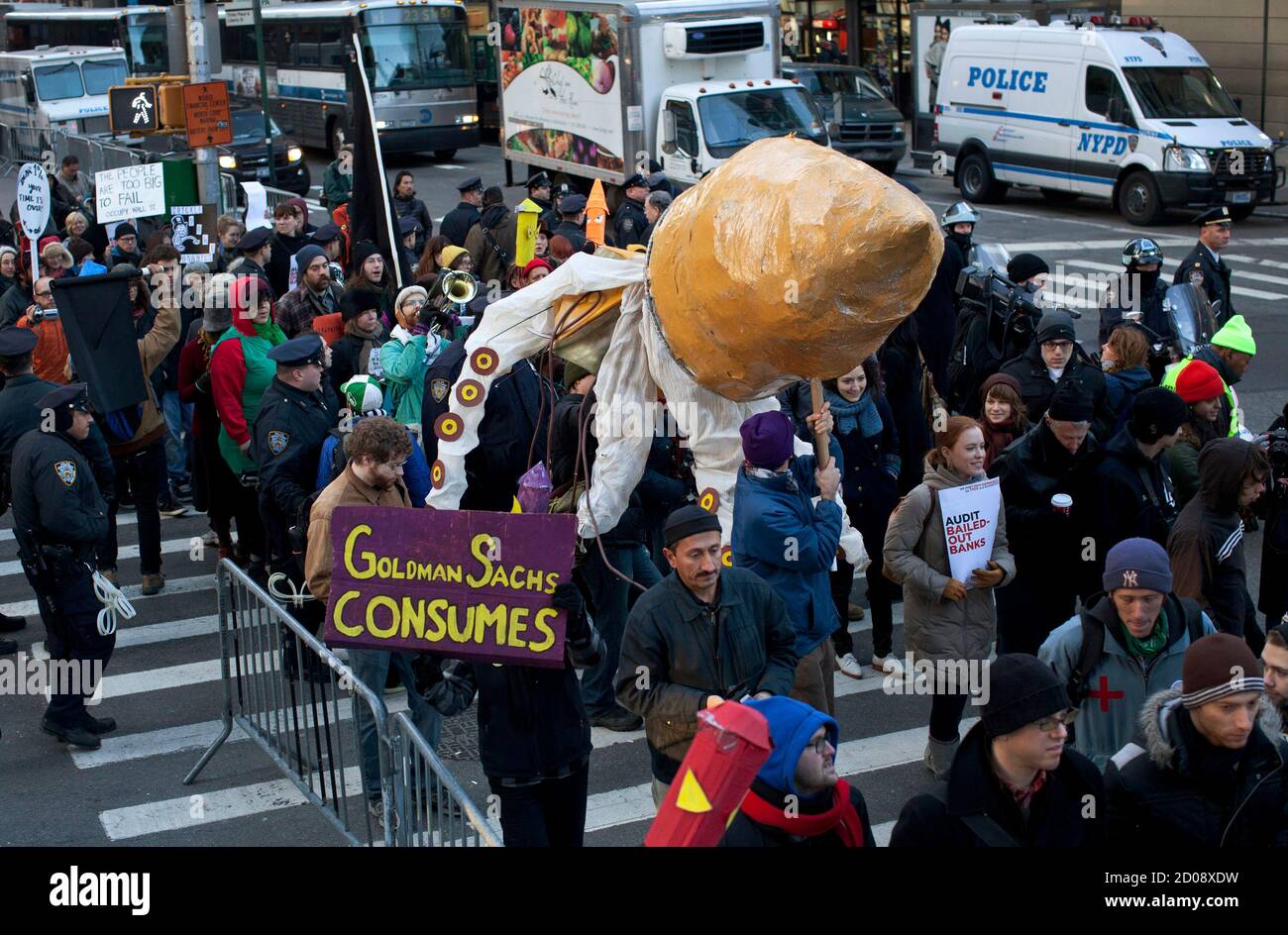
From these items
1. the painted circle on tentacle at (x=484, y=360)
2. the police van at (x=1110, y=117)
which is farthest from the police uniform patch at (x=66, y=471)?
the police van at (x=1110, y=117)

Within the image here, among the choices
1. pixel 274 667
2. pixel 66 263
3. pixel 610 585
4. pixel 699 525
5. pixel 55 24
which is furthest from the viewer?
pixel 55 24

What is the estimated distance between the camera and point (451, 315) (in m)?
9.93

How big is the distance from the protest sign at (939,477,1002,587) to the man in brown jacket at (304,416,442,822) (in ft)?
7.81

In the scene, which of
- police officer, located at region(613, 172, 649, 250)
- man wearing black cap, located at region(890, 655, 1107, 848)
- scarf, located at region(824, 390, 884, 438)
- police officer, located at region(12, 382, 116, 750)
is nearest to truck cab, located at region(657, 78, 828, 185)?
police officer, located at region(613, 172, 649, 250)

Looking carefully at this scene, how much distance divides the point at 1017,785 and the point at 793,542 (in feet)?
7.28

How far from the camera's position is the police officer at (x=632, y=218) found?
15.2 m

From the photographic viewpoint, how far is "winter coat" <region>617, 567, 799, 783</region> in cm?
545

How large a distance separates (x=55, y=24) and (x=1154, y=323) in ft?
106

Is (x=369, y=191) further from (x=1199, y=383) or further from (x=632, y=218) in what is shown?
(x=1199, y=383)

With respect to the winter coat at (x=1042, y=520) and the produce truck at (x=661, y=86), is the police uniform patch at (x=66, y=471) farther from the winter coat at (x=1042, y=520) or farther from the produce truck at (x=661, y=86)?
the produce truck at (x=661, y=86)

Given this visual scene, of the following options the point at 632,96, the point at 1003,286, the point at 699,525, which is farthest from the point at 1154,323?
the point at 632,96

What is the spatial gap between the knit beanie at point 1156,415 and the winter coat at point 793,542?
1785 millimetres
